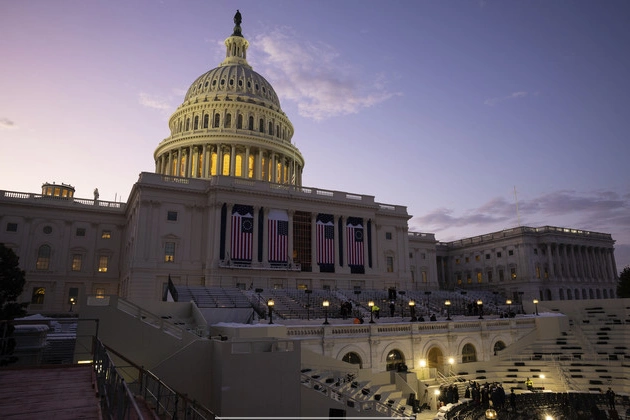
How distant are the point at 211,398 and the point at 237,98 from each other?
7375 cm

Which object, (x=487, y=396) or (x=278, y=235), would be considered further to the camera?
(x=278, y=235)

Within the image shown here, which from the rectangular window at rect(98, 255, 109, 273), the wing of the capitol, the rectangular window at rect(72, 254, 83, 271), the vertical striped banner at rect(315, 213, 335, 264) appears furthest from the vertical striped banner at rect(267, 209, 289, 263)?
the rectangular window at rect(72, 254, 83, 271)

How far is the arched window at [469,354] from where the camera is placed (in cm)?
3862

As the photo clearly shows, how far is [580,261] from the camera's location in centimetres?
9269

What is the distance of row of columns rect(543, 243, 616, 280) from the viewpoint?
88.0 meters

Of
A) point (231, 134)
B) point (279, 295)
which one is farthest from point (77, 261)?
→ point (279, 295)

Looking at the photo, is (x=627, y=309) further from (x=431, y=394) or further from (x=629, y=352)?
(x=431, y=394)

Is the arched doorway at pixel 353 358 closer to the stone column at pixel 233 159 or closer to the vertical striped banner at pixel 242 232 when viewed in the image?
the vertical striped banner at pixel 242 232

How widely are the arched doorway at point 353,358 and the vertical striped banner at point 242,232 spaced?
27368 mm

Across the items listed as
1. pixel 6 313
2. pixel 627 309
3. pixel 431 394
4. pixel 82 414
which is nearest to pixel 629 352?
pixel 627 309

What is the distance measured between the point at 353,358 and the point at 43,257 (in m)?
51.1

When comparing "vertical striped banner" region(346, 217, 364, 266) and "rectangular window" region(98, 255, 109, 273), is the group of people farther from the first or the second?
"rectangular window" region(98, 255, 109, 273)

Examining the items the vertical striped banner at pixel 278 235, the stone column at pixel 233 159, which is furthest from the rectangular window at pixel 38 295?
the stone column at pixel 233 159

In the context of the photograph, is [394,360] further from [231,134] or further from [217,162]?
[231,134]
